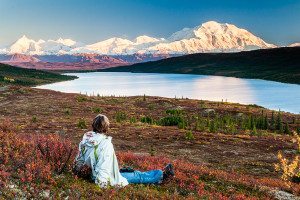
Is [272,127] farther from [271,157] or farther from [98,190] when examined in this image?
[98,190]

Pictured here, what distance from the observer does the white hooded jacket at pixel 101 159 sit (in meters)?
13.3

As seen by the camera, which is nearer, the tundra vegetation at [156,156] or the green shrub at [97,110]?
the tundra vegetation at [156,156]

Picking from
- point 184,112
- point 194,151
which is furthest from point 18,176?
point 184,112

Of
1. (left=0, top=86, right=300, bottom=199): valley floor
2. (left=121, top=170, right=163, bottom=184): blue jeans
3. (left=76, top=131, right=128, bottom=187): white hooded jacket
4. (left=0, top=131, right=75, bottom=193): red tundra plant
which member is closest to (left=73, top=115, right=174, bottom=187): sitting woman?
(left=76, top=131, right=128, bottom=187): white hooded jacket


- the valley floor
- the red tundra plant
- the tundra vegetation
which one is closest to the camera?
the red tundra plant

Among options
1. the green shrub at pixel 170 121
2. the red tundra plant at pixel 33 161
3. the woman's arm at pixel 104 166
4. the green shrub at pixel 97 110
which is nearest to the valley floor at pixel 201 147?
the green shrub at pixel 97 110

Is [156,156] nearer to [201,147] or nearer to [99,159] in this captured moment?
[201,147]

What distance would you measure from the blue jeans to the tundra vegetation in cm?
23

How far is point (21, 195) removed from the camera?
11.9 m

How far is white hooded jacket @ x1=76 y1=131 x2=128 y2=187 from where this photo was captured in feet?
43.5

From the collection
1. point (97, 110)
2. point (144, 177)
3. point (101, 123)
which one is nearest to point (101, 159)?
point (101, 123)

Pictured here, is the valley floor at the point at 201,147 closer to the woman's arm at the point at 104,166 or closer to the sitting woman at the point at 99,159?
the sitting woman at the point at 99,159

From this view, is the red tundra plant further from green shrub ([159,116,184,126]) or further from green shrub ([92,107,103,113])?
green shrub ([92,107,103,113])

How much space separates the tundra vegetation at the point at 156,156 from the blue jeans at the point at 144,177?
0.23 meters
